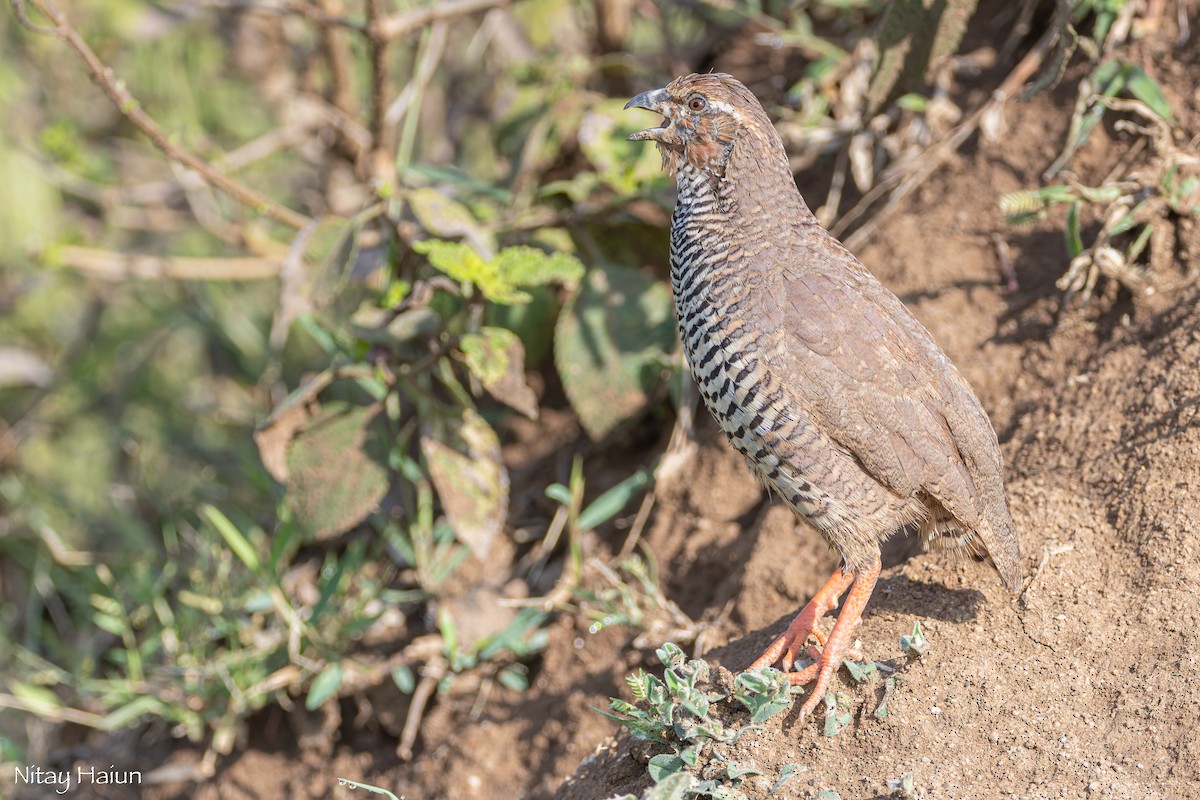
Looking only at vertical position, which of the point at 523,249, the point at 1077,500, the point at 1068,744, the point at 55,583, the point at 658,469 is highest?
the point at 523,249

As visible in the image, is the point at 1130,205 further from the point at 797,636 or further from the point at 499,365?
the point at 499,365

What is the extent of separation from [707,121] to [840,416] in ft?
3.41

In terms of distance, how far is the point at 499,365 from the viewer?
3688mm

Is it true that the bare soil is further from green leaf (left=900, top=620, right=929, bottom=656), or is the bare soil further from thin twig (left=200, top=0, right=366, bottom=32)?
thin twig (left=200, top=0, right=366, bottom=32)

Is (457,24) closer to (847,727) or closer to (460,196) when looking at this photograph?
(460,196)

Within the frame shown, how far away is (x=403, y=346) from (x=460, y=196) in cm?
88

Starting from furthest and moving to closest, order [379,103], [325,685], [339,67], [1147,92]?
[339,67]
[379,103]
[325,685]
[1147,92]

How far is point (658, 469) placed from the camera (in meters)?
4.11

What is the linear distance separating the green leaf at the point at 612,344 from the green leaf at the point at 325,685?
1.26 m

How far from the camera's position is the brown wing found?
2943 mm

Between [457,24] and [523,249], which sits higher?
[457,24]

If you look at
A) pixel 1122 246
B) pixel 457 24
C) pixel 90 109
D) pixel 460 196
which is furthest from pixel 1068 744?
pixel 90 109

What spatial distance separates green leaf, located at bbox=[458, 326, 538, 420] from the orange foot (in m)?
1.21

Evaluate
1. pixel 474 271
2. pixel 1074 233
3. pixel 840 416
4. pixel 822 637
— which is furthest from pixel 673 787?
pixel 1074 233
